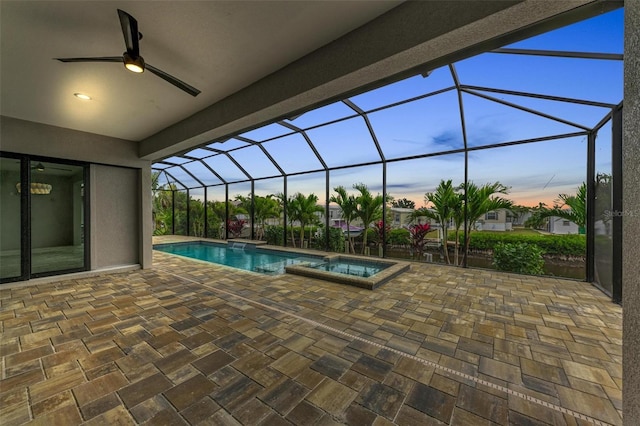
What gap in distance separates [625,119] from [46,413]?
Answer: 3.58m

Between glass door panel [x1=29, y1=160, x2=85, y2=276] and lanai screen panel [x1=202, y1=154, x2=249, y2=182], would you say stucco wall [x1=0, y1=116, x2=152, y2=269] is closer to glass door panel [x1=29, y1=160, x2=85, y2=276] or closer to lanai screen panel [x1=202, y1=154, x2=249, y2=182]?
glass door panel [x1=29, y1=160, x2=85, y2=276]

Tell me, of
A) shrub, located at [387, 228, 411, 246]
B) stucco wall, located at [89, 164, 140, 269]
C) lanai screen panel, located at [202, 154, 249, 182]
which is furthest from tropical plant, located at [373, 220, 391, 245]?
stucco wall, located at [89, 164, 140, 269]

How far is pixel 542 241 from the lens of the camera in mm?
5234

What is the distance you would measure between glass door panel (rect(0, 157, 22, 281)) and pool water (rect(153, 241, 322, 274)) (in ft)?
12.4

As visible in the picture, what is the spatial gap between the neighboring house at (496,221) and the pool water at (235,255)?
4165mm

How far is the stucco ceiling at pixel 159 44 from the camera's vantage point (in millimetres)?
2053

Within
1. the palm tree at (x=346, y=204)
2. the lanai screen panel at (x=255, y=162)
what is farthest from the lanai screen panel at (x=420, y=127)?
the lanai screen panel at (x=255, y=162)

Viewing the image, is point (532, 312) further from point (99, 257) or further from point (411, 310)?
point (99, 257)

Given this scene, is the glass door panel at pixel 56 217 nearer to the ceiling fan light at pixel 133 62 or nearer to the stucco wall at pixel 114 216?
the stucco wall at pixel 114 216

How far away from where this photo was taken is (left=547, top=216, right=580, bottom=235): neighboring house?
479 cm

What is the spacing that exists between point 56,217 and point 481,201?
889 cm

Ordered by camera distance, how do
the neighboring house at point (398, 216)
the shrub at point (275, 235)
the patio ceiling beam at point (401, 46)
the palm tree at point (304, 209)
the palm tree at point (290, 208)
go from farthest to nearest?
the shrub at point (275, 235) → the palm tree at point (290, 208) → the palm tree at point (304, 209) → the neighboring house at point (398, 216) → the patio ceiling beam at point (401, 46)

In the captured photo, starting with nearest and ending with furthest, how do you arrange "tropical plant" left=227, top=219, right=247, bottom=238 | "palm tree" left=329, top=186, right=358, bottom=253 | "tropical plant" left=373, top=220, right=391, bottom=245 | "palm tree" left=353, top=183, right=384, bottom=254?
"tropical plant" left=373, top=220, right=391, bottom=245 → "palm tree" left=353, top=183, right=384, bottom=254 → "palm tree" left=329, top=186, right=358, bottom=253 → "tropical plant" left=227, top=219, right=247, bottom=238

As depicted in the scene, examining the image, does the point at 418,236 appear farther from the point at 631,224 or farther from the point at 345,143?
the point at 631,224
